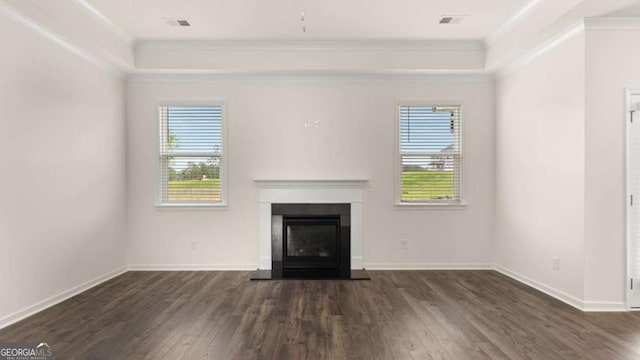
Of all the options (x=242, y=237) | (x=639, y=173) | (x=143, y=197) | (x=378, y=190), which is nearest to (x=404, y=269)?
(x=378, y=190)

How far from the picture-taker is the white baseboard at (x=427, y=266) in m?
5.53

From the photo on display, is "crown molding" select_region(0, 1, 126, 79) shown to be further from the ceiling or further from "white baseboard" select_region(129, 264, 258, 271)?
"white baseboard" select_region(129, 264, 258, 271)

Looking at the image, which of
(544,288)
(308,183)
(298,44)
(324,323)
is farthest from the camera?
(308,183)

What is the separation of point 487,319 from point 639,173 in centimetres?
201

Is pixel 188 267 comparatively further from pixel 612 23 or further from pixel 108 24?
pixel 612 23

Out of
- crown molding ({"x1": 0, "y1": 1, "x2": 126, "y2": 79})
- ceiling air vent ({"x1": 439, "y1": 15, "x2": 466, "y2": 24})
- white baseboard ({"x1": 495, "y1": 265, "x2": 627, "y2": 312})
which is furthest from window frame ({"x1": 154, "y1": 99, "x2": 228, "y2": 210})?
white baseboard ({"x1": 495, "y1": 265, "x2": 627, "y2": 312})

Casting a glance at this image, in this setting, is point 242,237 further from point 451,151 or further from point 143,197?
point 451,151

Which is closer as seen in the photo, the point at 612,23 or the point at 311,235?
the point at 612,23

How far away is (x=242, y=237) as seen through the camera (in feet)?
18.2

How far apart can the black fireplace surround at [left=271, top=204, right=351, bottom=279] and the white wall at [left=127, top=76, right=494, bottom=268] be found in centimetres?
32

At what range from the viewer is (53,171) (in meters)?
4.02

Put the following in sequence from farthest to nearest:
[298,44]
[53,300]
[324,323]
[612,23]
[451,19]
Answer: [298,44] < [451,19] < [53,300] < [612,23] < [324,323]

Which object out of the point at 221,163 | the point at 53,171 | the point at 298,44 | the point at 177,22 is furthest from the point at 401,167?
the point at 53,171

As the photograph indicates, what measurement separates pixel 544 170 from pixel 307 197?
2.86 metres
